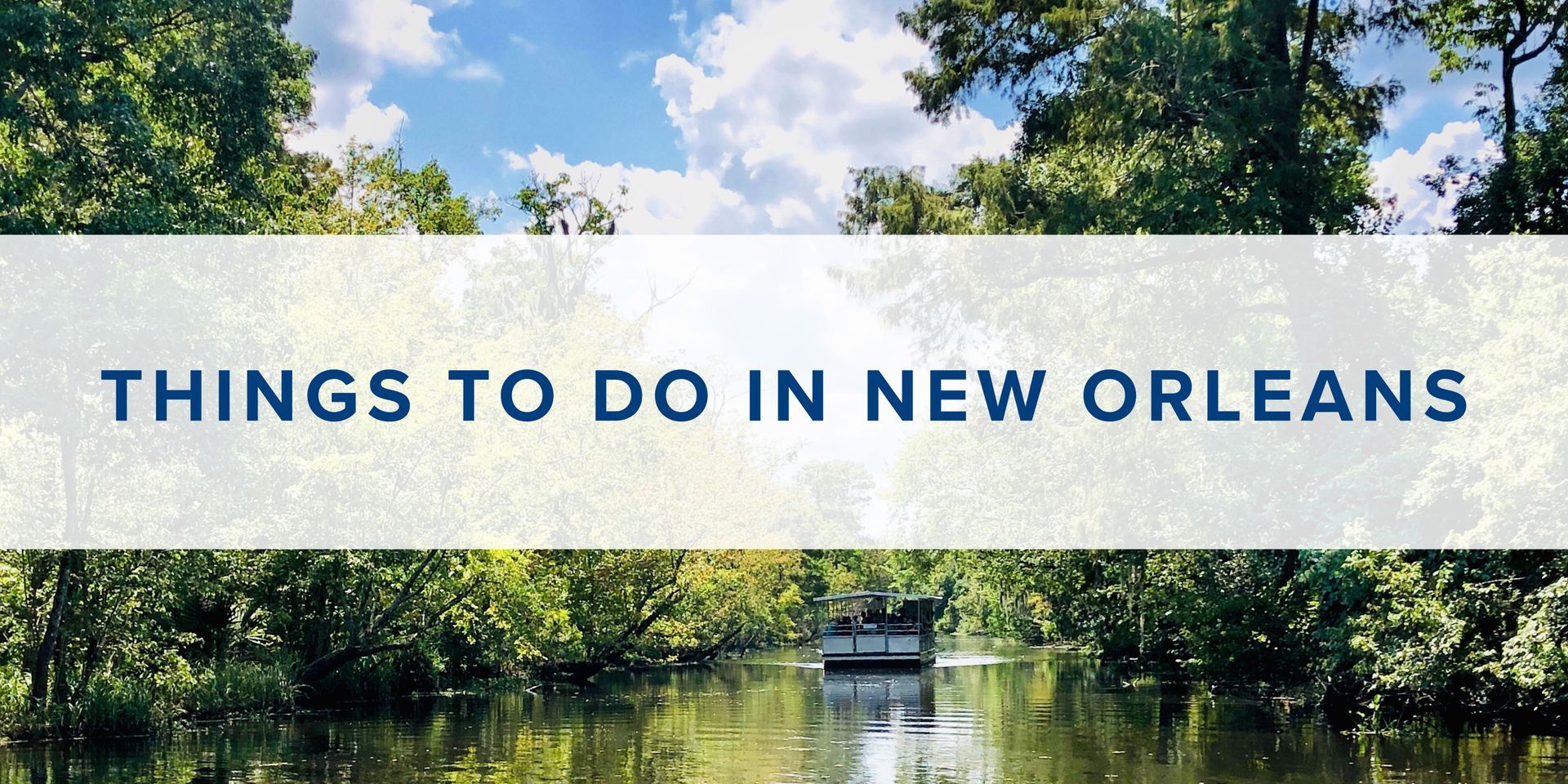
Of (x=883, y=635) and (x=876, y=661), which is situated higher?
(x=883, y=635)

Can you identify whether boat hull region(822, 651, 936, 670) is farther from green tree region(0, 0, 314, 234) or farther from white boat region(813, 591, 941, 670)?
green tree region(0, 0, 314, 234)

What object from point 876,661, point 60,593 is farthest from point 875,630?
point 60,593

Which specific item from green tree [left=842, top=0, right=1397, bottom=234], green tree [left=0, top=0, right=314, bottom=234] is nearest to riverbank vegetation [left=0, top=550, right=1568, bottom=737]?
green tree [left=0, top=0, right=314, bottom=234]

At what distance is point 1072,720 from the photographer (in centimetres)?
2500

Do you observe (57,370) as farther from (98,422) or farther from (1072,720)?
(1072,720)

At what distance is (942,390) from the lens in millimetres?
37312

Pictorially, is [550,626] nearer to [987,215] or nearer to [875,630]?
[987,215]

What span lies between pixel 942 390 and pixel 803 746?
17464 millimetres

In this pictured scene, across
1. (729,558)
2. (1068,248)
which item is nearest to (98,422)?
(1068,248)

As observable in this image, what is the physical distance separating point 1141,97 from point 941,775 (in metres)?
12.4

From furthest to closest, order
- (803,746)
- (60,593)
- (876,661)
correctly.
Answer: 1. (876,661)
2. (803,746)
3. (60,593)

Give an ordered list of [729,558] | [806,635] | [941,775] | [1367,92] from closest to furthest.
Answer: [941,775]
[1367,92]
[729,558]
[806,635]

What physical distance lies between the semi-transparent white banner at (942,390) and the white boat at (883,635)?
14.2 metres

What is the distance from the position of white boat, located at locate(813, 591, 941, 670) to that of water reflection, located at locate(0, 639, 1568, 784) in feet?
→ 58.9
